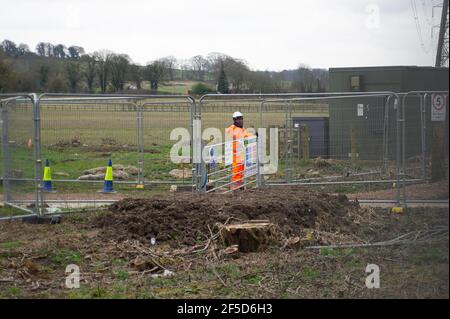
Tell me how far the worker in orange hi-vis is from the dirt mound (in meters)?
2.49

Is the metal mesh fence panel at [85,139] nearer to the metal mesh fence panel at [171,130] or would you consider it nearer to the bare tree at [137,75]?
the metal mesh fence panel at [171,130]

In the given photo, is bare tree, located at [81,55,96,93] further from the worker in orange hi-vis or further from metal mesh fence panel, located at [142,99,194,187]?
the worker in orange hi-vis

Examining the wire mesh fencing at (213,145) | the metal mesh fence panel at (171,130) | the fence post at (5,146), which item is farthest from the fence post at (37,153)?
the metal mesh fence panel at (171,130)

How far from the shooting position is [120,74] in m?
24.1

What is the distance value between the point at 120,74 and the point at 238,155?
10889 mm

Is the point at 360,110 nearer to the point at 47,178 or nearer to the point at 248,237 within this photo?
the point at 47,178

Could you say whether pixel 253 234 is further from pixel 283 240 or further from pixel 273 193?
pixel 273 193

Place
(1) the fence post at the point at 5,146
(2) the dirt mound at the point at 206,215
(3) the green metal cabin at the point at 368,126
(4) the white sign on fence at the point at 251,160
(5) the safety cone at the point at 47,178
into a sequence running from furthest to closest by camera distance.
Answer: (3) the green metal cabin at the point at 368,126 → (5) the safety cone at the point at 47,178 → (4) the white sign on fence at the point at 251,160 → (1) the fence post at the point at 5,146 → (2) the dirt mound at the point at 206,215

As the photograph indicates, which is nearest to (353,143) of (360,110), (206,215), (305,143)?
Answer: (360,110)

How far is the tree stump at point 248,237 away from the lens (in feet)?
31.2

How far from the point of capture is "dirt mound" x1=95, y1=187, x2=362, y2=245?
1033 cm

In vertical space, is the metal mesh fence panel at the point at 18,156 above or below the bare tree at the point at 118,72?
below

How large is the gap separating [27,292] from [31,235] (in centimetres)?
370

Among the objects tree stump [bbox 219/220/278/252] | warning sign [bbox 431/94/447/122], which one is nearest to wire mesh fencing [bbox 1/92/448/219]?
warning sign [bbox 431/94/447/122]
